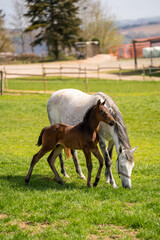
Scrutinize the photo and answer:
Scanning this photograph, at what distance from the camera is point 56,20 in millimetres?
67375

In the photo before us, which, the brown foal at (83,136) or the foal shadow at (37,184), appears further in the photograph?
the foal shadow at (37,184)

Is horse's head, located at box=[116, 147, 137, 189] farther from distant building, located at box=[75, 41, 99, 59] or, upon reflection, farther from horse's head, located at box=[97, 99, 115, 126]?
distant building, located at box=[75, 41, 99, 59]

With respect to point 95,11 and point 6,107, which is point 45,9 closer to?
point 95,11

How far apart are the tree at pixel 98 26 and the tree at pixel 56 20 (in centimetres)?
1396

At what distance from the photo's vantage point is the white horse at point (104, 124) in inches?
285

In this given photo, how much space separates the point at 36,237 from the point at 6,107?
681 inches

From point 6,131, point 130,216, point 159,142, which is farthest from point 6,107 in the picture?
point 130,216

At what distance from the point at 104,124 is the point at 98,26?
7945 centimetres

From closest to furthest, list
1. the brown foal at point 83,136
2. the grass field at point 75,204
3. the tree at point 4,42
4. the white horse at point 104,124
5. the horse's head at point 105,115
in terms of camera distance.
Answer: the grass field at point 75,204
the horse's head at point 105,115
the white horse at point 104,124
the brown foal at point 83,136
the tree at point 4,42

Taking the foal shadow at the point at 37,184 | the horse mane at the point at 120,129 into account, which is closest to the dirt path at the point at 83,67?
the foal shadow at the point at 37,184

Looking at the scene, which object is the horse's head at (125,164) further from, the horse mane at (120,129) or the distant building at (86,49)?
the distant building at (86,49)

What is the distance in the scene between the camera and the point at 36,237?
211 inches

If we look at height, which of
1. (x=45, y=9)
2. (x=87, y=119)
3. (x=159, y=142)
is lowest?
(x=159, y=142)

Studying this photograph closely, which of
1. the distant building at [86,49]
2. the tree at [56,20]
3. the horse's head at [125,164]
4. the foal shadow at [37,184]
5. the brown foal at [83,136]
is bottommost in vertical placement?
the foal shadow at [37,184]
